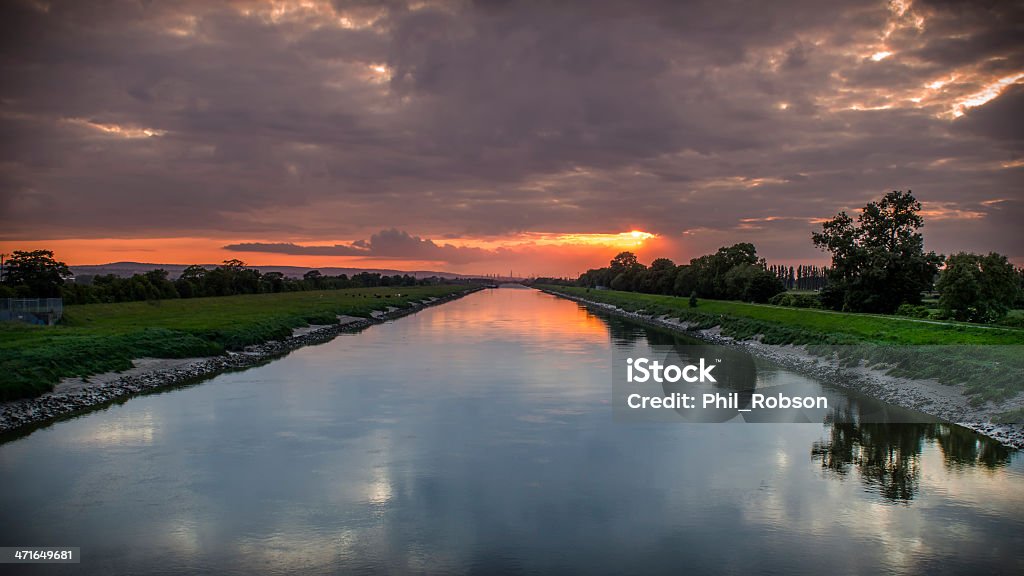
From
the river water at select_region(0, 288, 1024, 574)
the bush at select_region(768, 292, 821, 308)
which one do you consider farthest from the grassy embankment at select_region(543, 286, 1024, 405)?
the bush at select_region(768, 292, 821, 308)

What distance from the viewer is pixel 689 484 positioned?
1734 centimetres

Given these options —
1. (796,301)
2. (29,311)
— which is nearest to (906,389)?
(796,301)

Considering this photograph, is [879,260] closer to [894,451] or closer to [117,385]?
[894,451]

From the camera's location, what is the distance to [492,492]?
16406 millimetres

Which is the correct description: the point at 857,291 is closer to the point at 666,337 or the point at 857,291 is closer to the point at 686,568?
the point at 666,337

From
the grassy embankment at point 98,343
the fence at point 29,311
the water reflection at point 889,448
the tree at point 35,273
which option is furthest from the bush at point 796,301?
the tree at point 35,273

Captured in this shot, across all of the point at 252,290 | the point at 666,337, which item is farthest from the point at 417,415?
the point at 252,290

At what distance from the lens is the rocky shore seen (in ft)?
81.0

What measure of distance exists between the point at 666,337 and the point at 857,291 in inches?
677

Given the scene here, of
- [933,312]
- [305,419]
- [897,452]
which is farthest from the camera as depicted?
[933,312]

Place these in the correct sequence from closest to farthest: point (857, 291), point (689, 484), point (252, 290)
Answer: point (689, 484)
point (857, 291)
point (252, 290)

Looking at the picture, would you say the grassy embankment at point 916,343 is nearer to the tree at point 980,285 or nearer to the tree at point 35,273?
the tree at point 980,285

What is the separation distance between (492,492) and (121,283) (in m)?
91.8

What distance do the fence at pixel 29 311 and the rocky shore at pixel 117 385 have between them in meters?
14.7
